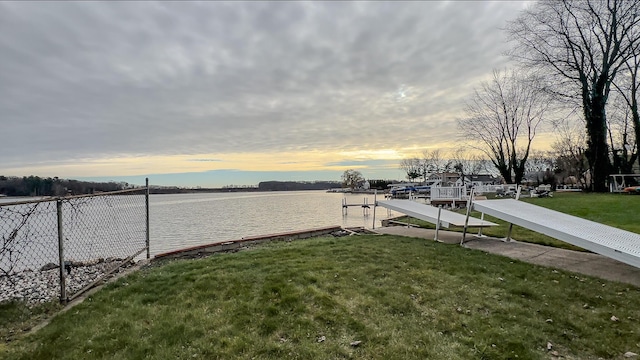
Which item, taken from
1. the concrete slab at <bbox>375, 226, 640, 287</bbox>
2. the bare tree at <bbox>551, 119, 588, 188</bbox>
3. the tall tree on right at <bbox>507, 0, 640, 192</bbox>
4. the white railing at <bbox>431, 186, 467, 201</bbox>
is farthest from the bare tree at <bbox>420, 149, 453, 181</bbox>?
the concrete slab at <bbox>375, 226, 640, 287</bbox>

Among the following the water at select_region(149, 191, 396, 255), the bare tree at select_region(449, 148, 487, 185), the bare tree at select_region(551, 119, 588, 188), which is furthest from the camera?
the bare tree at select_region(449, 148, 487, 185)

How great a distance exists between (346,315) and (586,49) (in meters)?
24.4

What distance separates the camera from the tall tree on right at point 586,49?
18094 mm

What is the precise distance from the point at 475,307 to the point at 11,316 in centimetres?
552

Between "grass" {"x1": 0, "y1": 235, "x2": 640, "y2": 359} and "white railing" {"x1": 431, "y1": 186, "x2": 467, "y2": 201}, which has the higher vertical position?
"white railing" {"x1": 431, "y1": 186, "x2": 467, "y2": 201}

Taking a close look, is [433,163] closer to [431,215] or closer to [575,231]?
[431,215]

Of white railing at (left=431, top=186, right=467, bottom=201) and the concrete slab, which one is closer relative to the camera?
the concrete slab

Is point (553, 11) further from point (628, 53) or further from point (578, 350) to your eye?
point (578, 350)

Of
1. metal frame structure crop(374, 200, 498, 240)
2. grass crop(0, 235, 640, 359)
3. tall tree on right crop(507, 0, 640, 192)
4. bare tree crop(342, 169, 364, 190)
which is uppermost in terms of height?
tall tree on right crop(507, 0, 640, 192)

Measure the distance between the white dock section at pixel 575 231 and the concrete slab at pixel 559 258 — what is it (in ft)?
1.86

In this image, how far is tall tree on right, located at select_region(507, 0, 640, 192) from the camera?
18.1 m

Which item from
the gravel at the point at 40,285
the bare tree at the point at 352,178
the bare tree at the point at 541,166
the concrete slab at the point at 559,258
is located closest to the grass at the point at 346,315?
the concrete slab at the point at 559,258

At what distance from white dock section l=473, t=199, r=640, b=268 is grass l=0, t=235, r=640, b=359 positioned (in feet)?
1.78

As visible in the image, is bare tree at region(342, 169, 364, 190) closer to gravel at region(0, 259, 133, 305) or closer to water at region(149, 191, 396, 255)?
water at region(149, 191, 396, 255)
